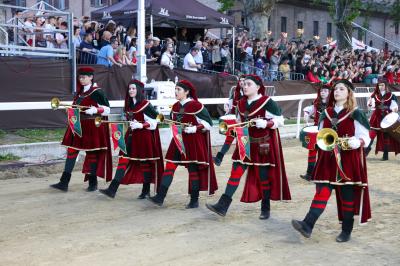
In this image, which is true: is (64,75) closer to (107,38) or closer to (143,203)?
(107,38)

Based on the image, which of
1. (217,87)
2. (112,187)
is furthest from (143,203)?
(217,87)

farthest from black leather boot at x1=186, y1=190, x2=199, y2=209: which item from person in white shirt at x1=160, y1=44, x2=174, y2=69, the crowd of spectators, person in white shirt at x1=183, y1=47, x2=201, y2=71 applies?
person in white shirt at x1=183, y1=47, x2=201, y2=71

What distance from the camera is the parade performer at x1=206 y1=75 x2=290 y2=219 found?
25.7 feet

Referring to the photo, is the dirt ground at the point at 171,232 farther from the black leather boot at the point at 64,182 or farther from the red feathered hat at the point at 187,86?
the red feathered hat at the point at 187,86

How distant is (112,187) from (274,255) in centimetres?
336

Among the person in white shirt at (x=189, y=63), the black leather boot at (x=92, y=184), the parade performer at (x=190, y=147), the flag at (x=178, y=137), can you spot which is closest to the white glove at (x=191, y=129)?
the parade performer at (x=190, y=147)

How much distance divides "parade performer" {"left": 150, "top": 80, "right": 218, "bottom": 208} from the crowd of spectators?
665 centimetres

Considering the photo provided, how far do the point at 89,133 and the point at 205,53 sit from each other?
10.7 meters

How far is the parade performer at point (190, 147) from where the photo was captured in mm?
8531

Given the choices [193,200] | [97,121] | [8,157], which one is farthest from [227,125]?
[8,157]

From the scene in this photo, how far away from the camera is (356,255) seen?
6.51 metres

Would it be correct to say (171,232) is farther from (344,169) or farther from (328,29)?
(328,29)

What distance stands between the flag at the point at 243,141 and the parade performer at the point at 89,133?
2532 millimetres

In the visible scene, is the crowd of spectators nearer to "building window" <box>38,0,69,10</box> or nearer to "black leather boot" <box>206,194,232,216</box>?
"black leather boot" <box>206,194,232,216</box>
